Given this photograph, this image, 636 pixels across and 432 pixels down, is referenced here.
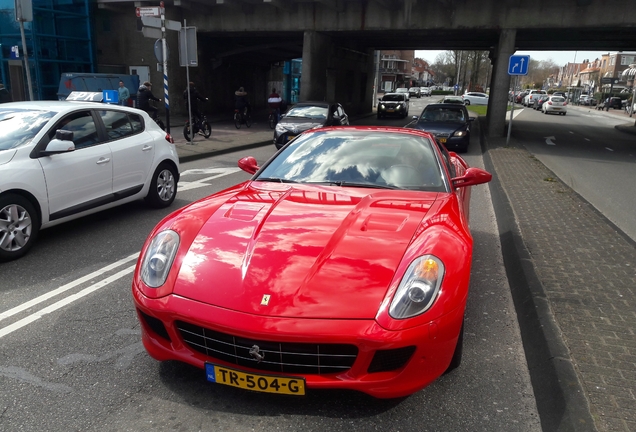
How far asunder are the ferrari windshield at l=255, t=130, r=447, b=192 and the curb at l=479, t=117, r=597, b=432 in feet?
3.89

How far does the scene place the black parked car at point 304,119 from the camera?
14750 mm

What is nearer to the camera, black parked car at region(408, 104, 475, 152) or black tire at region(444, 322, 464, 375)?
black tire at region(444, 322, 464, 375)

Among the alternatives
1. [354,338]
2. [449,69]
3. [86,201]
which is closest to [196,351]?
[354,338]

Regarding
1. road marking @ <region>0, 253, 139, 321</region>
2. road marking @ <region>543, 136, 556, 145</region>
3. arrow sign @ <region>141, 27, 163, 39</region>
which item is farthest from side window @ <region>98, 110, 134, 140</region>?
road marking @ <region>543, 136, 556, 145</region>

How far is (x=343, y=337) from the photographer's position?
2.38 m

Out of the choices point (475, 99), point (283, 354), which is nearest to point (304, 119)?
point (283, 354)

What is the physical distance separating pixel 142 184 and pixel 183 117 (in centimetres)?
1954

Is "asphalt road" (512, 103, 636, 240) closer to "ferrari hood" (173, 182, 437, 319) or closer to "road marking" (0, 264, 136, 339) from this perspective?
"ferrari hood" (173, 182, 437, 319)

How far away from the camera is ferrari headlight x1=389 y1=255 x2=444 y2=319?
2.52 meters

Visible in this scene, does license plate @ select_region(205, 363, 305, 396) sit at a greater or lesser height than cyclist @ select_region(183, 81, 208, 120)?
lesser

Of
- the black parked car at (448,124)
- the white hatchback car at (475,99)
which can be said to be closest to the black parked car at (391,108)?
the black parked car at (448,124)

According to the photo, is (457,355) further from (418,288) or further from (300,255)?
(300,255)

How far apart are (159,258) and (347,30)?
22169mm

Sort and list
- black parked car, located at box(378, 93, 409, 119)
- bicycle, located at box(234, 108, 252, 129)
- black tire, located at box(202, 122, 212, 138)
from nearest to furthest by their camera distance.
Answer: black tire, located at box(202, 122, 212, 138), bicycle, located at box(234, 108, 252, 129), black parked car, located at box(378, 93, 409, 119)
